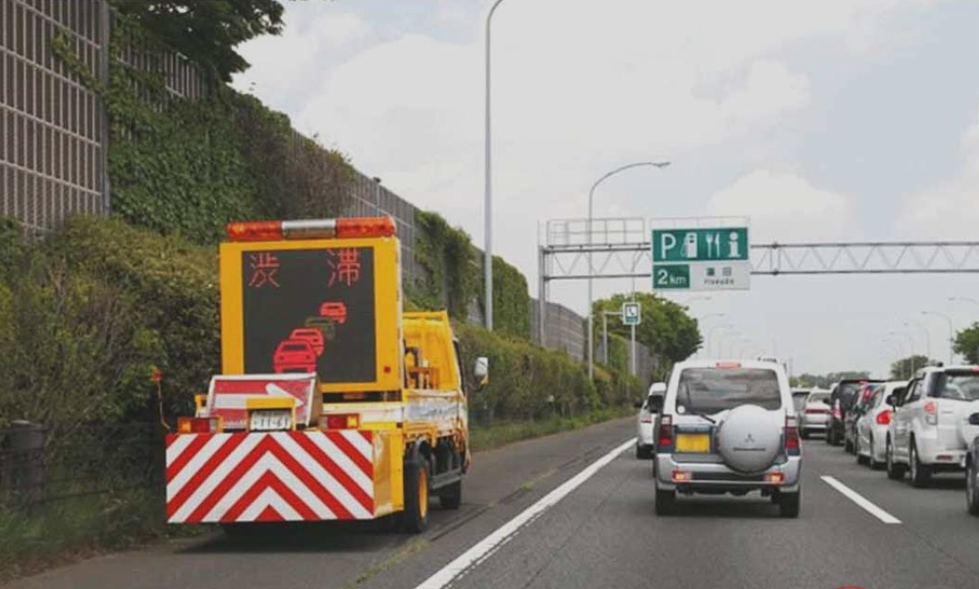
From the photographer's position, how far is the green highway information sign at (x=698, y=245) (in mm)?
55656

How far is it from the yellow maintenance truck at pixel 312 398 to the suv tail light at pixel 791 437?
4.01m

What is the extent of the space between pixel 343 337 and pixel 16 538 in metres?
4.21

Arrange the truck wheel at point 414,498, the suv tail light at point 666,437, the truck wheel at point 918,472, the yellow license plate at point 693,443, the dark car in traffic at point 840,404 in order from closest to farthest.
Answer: the truck wheel at point 414,498, the yellow license plate at point 693,443, the suv tail light at point 666,437, the truck wheel at point 918,472, the dark car in traffic at point 840,404

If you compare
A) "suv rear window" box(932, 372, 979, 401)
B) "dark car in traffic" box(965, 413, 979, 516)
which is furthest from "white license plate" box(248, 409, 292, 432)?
"suv rear window" box(932, 372, 979, 401)

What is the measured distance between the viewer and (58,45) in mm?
20016

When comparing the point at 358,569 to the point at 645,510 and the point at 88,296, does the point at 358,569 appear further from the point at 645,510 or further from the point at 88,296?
the point at 645,510

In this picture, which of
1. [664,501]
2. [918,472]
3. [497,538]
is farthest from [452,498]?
[918,472]

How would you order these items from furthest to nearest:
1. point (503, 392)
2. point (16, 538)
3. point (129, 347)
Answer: point (503, 392)
point (129, 347)
point (16, 538)

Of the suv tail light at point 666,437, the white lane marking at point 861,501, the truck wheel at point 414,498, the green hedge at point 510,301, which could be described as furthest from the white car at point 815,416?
the truck wheel at point 414,498

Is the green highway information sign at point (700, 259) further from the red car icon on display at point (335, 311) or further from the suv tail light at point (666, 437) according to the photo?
the red car icon on display at point (335, 311)

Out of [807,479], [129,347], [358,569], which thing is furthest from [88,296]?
[807,479]

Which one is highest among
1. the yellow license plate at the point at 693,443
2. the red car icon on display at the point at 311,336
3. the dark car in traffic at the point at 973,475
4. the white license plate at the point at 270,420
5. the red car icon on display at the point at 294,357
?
the red car icon on display at the point at 311,336

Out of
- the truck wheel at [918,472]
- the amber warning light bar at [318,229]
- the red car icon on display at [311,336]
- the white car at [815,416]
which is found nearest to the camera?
the amber warning light bar at [318,229]

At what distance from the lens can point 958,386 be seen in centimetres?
2177
